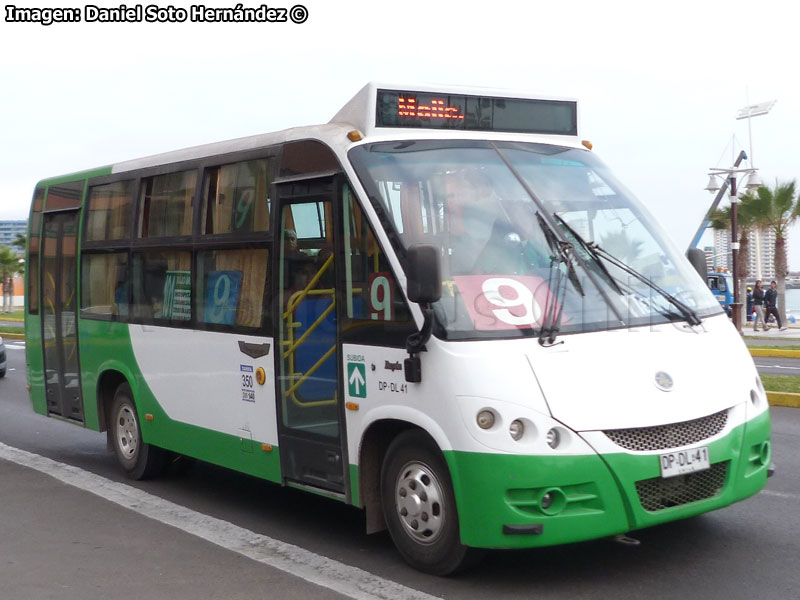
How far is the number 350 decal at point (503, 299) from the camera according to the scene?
18.1ft

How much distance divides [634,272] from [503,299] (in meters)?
0.93

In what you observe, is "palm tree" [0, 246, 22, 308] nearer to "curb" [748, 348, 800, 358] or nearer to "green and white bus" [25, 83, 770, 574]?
"curb" [748, 348, 800, 358]

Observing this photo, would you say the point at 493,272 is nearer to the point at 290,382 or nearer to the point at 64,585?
the point at 290,382

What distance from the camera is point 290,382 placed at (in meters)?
6.79

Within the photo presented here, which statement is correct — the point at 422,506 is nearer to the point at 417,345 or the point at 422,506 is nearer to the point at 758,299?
the point at 417,345

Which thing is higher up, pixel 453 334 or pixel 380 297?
pixel 380 297

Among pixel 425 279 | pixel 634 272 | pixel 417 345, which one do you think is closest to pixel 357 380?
pixel 417 345

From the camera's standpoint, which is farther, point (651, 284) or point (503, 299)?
point (651, 284)

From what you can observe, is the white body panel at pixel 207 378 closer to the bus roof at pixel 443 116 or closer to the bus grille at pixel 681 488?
the bus roof at pixel 443 116

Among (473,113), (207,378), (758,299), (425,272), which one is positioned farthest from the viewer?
(758,299)

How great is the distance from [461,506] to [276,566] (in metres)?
1.33

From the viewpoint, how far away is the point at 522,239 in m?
5.87

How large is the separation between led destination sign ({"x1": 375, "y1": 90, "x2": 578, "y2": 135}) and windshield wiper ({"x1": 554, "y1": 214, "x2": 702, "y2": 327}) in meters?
1.05

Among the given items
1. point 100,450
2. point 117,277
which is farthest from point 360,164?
point 100,450
